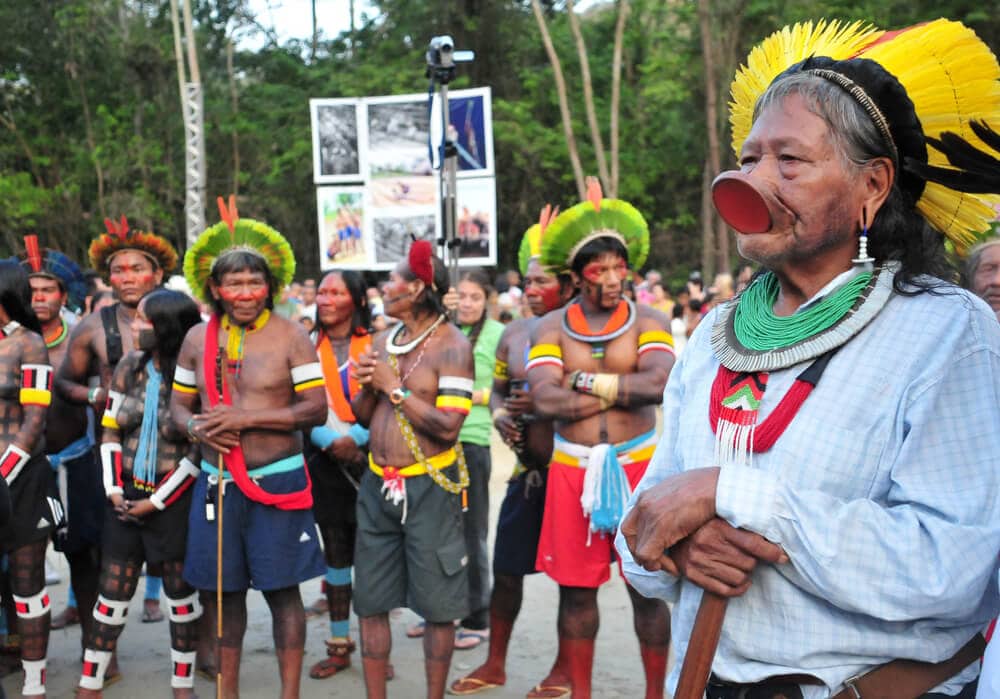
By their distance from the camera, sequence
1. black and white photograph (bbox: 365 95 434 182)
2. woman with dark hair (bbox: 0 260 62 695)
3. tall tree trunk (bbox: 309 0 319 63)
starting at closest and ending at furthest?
1. woman with dark hair (bbox: 0 260 62 695)
2. black and white photograph (bbox: 365 95 434 182)
3. tall tree trunk (bbox: 309 0 319 63)

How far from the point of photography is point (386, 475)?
15.6ft

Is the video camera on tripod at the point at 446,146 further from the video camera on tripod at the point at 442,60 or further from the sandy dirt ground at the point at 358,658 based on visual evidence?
the sandy dirt ground at the point at 358,658

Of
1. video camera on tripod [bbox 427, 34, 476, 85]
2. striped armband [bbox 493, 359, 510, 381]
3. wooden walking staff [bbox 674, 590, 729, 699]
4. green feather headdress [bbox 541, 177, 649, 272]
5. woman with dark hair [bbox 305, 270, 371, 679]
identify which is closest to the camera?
wooden walking staff [bbox 674, 590, 729, 699]

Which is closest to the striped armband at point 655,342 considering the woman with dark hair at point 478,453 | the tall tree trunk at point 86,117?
the woman with dark hair at point 478,453

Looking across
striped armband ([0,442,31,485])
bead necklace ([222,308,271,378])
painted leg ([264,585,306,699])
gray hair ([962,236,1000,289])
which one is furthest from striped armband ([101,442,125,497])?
gray hair ([962,236,1000,289])

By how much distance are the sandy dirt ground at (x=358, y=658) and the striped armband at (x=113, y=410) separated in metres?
1.44

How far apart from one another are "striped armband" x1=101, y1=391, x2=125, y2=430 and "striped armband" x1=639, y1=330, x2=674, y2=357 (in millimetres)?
2573

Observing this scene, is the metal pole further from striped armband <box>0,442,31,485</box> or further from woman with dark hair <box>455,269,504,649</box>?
Answer: striped armband <box>0,442,31,485</box>

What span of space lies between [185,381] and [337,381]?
1.41 meters

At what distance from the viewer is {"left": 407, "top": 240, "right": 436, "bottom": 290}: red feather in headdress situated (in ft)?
16.0

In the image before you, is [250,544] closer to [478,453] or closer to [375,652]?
[375,652]

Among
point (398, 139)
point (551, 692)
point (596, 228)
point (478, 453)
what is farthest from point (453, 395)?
point (398, 139)

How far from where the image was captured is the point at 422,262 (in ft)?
16.0

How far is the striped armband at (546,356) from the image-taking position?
16.0ft
